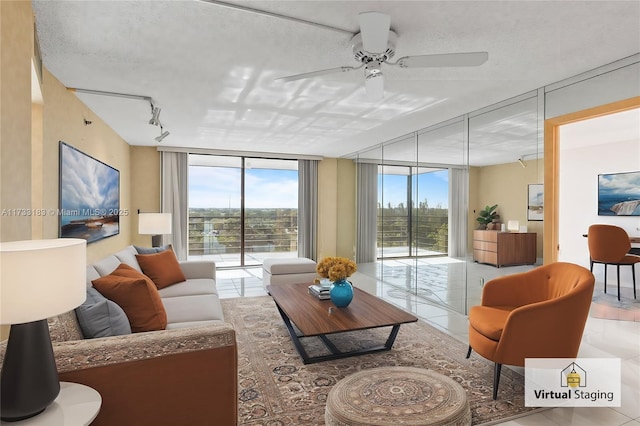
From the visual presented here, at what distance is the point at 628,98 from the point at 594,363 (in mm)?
2176

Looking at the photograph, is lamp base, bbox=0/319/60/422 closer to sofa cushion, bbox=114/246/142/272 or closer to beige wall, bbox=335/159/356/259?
sofa cushion, bbox=114/246/142/272

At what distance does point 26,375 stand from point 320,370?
1.99m

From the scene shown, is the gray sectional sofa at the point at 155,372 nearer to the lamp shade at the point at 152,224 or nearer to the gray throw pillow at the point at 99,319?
the gray throw pillow at the point at 99,319

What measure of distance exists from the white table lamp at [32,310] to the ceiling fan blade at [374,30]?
180 cm

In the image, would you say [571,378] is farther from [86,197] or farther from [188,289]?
[86,197]

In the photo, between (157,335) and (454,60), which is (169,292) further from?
(454,60)

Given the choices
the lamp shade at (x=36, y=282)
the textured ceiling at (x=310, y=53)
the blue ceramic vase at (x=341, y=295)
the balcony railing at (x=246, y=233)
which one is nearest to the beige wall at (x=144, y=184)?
the balcony railing at (x=246, y=233)

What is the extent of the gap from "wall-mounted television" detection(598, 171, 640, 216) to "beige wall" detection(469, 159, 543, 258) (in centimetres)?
245

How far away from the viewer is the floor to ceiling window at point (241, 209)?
7.05 metres

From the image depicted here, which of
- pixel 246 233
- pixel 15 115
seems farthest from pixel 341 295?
pixel 246 233

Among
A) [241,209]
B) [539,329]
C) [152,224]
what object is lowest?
[539,329]

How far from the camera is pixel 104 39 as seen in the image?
239 centimetres

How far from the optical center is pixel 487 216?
408cm

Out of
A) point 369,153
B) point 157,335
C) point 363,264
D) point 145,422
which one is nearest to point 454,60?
point 157,335
